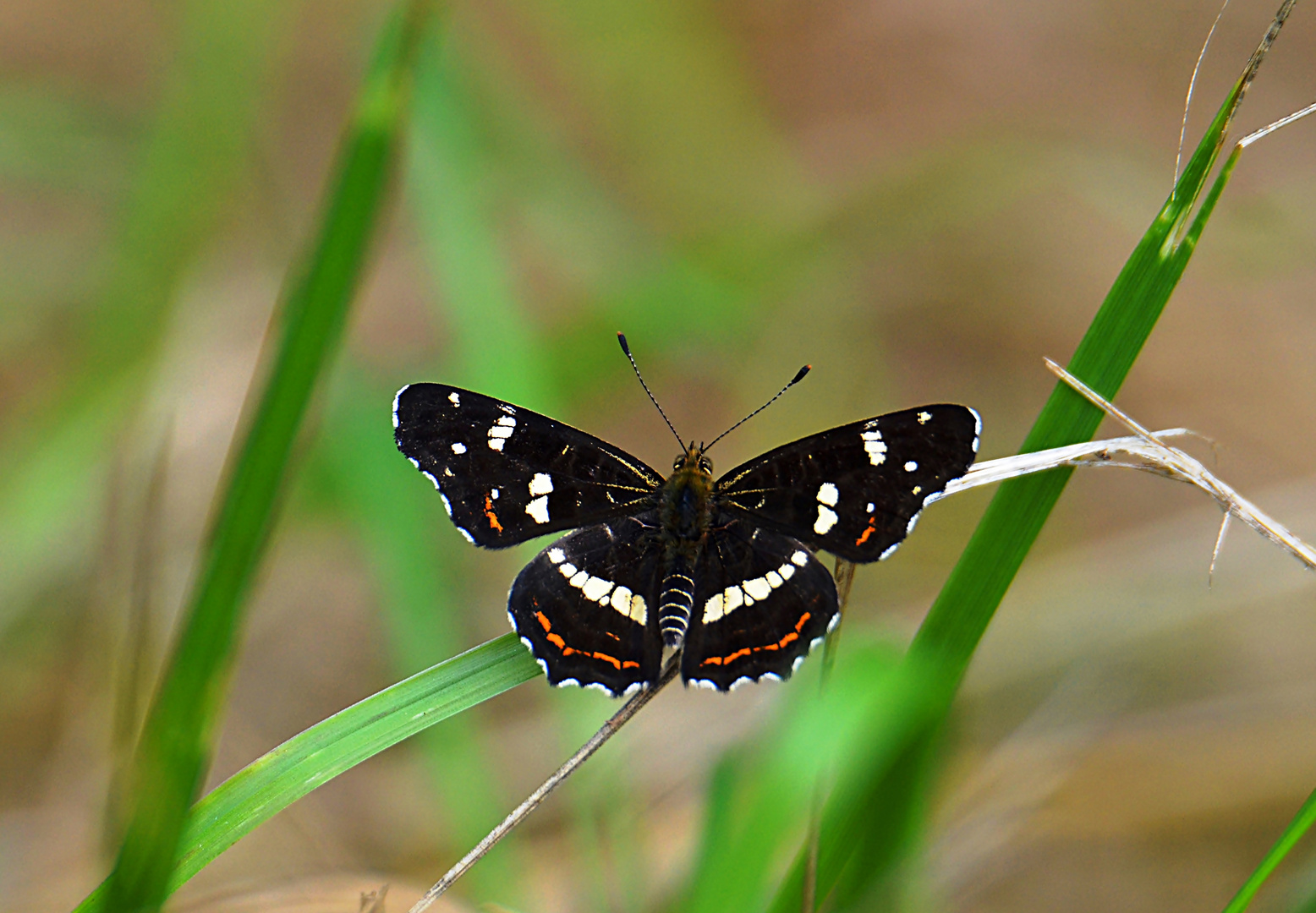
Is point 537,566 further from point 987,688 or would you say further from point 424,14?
point 987,688

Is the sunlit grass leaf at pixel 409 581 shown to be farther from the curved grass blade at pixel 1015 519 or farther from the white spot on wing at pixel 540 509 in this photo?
the curved grass blade at pixel 1015 519

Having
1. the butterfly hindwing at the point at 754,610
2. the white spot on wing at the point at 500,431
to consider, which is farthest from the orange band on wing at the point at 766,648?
the white spot on wing at the point at 500,431

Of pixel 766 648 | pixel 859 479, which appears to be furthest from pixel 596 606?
pixel 859 479

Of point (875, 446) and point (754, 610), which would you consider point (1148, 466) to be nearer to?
point (875, 446)

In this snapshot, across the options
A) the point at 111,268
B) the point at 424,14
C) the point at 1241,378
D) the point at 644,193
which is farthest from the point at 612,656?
the point at 1241,378

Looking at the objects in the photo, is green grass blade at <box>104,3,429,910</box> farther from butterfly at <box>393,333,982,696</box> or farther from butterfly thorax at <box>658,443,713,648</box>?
butterfly thorax at <box>658,443,713,648</box>

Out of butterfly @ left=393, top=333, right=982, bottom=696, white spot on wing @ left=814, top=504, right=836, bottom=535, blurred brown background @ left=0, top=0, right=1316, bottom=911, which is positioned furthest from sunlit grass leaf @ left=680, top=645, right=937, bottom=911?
white spot on wing @ left=814, top=504, right=836, bottom=535
